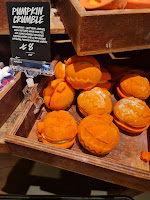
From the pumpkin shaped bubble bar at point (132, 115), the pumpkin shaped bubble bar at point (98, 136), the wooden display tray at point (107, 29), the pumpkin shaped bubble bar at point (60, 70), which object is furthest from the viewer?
the pumpkin shaped bubble bar at point (60, 70)

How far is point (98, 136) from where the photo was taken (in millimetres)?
752

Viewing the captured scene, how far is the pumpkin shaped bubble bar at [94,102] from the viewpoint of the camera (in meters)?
0.89

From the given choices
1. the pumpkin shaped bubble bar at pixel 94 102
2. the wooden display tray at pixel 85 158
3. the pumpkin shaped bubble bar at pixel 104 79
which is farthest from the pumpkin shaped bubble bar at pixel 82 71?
the wooden display tray at pixel 85 158

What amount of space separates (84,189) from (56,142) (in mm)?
715

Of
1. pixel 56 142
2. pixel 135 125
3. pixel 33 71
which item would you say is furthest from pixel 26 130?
pixel 135 125

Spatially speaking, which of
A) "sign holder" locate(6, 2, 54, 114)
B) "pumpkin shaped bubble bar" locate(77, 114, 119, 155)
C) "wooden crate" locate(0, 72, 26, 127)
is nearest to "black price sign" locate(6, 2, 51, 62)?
"sign holder" locate(6, 2, 54, 114)

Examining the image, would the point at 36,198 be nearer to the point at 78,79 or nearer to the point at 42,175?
the point at 42,175

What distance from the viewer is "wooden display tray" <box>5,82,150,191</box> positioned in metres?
0.66

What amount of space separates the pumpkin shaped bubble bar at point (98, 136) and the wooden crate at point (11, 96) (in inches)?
16.5

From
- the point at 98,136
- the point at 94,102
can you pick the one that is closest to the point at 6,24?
the point at 94,102

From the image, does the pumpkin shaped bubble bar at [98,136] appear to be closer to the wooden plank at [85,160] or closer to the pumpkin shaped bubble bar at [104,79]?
the wooden plank at [85,160]

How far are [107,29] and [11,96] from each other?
602mm

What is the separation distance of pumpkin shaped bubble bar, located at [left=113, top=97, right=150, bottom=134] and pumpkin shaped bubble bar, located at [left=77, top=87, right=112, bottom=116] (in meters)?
0.07

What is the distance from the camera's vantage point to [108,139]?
76cm
